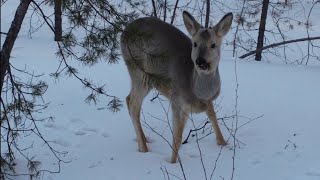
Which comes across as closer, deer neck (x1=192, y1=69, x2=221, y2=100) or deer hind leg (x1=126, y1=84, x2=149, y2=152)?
deer neck (x1=192, y1=69, x2=221, y2=100)

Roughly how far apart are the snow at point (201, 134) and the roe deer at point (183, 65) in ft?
0.90

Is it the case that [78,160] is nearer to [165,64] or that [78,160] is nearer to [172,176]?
[172,176]

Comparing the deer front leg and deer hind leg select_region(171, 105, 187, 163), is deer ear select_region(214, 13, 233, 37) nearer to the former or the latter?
deer hind leg select_region(171, 105, 187, 163)

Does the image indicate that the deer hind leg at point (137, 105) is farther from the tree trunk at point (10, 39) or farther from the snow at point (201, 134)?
the tree trunk at point (10, 39)

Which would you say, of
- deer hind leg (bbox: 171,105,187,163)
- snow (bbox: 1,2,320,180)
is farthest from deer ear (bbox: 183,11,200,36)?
snow (bbox: 1,2,320,180)

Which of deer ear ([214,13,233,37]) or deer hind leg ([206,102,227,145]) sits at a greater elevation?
deer ear ([214,13,233,37])

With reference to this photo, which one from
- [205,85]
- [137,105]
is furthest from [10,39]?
[137,105]

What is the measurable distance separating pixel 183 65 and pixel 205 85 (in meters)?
0.43

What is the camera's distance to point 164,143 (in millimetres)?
6188

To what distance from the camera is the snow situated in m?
5.22

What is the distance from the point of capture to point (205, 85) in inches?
219

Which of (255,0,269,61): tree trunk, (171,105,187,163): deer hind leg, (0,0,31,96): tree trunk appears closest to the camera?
(0,0,31,96): tree trunk

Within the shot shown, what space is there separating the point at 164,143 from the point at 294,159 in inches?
63.3

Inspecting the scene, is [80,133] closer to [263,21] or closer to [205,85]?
[205,85]
